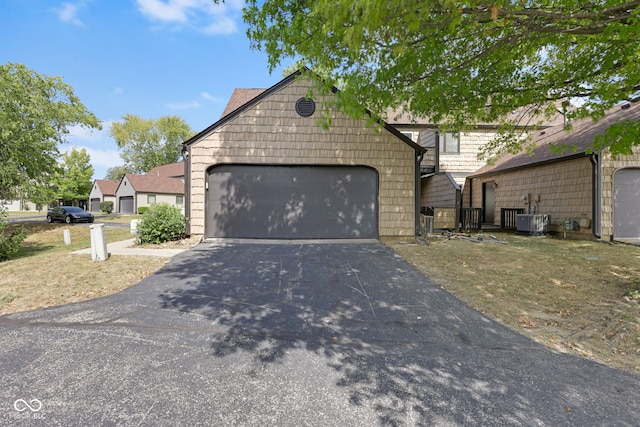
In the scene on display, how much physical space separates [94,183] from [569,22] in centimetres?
5755

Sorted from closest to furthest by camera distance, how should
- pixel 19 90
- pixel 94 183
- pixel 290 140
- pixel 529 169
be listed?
1. pixel 290 140
2. pixel 529 169
3. pixel 19 90
4. pixel 94 183

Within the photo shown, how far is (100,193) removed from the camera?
44.2 meters

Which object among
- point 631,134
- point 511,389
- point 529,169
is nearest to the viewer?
point 511,389

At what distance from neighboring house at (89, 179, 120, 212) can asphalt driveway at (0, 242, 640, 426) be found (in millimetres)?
48004

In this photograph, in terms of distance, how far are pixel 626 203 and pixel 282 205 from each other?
12.0 meters

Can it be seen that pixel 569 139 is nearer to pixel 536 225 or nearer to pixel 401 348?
pixel 536 225

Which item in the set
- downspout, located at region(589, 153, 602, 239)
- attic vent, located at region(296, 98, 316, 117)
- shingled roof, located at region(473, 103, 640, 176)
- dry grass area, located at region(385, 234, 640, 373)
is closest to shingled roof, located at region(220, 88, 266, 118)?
attic vent, located at region(296, 98, 316, 117)

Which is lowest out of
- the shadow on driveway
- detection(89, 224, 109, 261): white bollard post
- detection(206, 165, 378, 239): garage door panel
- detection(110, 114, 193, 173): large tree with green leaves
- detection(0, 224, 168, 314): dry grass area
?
the shadow on driveway

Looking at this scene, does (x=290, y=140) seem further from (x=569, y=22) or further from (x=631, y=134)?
(x=631, y=134)

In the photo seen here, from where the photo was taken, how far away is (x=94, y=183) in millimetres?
45969

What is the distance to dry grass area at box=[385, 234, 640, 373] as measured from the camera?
3.25 metres

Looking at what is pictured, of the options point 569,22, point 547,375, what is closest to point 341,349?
point 547,375

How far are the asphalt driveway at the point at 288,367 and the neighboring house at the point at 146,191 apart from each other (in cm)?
3632

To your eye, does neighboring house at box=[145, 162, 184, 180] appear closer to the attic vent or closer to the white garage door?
the attic vent
